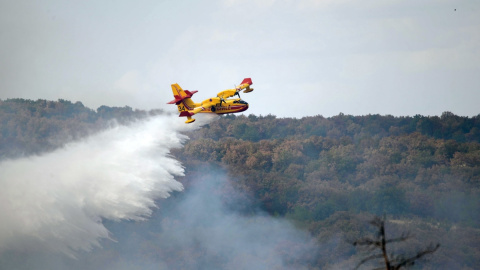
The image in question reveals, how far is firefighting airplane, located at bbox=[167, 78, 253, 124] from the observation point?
51234 millimetres

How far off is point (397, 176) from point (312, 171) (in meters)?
11.6

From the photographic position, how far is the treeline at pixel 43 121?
93750mm

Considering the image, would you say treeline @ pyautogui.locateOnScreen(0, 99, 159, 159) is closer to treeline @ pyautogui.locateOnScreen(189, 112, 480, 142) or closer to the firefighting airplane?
treeline @ pyautogui.locateOnScreen(189, 112, 480, 142)

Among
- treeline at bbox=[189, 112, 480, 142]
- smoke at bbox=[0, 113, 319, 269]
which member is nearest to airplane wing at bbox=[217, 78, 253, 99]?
smoke at bbox=[0, 113, 319, 269]

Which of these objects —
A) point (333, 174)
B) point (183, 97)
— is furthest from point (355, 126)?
point (183, 97)

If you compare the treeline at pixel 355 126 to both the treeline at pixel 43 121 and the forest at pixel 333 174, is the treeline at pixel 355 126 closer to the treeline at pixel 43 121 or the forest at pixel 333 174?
the forest at pixel 333 174

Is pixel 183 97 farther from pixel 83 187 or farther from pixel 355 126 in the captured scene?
pixel 355 126

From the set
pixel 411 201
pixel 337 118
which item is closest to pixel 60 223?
pixel 411 201

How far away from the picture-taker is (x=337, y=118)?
148 meters

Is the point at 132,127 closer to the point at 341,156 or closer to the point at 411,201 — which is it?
the point at 411,201

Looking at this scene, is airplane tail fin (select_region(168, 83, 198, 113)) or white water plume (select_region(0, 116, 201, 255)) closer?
airplane tail fin (select_region(168, 83, 198, 113))

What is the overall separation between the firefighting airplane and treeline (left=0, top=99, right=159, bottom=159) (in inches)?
1355

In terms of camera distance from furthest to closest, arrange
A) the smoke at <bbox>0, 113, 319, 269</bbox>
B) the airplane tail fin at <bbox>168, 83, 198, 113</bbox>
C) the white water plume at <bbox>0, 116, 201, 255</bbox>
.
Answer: the smoke at <bbox>0, 113, 319, 269</bbox>, the white water plume at <bbox>0, 116, 201, 255</bbox>, the airplane tail fin at <bbox>168, 83, 198, 113</bbox>

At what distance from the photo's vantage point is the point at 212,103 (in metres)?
51.6
